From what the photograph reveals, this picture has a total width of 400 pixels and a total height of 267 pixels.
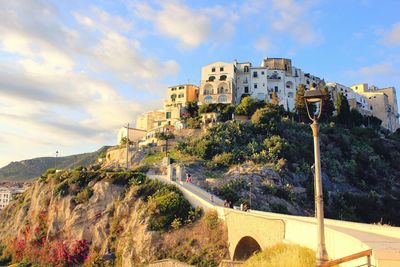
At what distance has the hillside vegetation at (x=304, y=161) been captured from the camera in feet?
139

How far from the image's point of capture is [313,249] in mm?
13094

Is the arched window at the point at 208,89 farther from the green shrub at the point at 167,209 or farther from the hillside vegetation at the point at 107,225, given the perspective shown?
the green shrub at the point at 167,209

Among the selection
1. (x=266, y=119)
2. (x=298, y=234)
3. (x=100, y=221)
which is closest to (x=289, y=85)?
(x=266, y=119)

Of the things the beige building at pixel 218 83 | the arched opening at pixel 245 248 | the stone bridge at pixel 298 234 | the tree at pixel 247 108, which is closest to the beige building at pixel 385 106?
the beige building at pixel 218 83

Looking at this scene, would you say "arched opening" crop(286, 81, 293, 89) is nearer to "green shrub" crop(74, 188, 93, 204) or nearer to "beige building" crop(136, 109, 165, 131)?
"beige building" crop(136, 109, 165, 131)

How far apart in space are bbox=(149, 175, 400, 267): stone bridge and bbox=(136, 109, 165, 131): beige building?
1425 inches

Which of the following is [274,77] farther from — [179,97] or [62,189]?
[62,189]

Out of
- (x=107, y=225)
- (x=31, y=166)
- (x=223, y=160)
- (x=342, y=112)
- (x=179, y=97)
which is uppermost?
(x=179, y=97)

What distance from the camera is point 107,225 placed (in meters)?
36.2

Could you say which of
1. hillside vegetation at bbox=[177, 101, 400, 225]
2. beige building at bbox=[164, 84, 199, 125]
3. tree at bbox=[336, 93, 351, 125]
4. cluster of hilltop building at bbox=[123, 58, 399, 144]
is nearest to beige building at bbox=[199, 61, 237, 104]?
cluster of hilltop building at bbox=[123, 58, 399, 144]

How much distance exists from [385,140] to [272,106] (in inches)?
796

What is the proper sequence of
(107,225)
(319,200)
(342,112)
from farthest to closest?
(342,112)
(107,225)
(319,200)

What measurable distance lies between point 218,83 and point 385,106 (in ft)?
138

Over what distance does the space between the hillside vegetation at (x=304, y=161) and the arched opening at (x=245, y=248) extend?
1228 centimetres
